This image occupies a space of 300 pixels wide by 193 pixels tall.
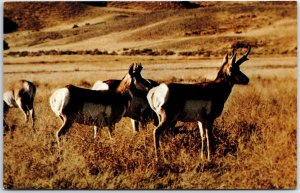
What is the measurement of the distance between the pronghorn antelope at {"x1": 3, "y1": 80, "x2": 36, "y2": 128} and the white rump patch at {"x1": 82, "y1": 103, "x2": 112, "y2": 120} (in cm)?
57

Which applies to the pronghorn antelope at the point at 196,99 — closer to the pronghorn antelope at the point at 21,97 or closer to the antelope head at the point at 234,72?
the antelope head at the point at 234,72

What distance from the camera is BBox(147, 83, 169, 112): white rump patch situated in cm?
697

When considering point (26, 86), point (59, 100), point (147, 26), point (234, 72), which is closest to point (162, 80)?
point (147, 26)

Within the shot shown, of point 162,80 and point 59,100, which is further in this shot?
point 162,80

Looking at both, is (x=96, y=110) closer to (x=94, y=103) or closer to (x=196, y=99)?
(x=94, y=103)

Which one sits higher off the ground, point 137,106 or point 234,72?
point 234,72

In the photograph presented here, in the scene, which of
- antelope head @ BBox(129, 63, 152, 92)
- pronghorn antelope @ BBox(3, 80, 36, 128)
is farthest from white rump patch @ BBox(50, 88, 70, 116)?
antelope head @ BBox(129, 63, 152, 92)

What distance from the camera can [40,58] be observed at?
7.29 meters

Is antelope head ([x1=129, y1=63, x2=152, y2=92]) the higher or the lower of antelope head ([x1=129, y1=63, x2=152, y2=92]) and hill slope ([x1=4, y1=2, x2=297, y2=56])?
the lower

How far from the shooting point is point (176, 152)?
7156mm

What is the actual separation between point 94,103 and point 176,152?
0.88 metres

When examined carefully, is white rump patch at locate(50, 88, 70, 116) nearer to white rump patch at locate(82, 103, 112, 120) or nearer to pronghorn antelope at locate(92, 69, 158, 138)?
white rump patch at locate(82, 103, 112, 120)

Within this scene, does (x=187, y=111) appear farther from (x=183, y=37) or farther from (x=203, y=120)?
(x=183, y=37)

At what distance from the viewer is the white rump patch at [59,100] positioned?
6.95 m
